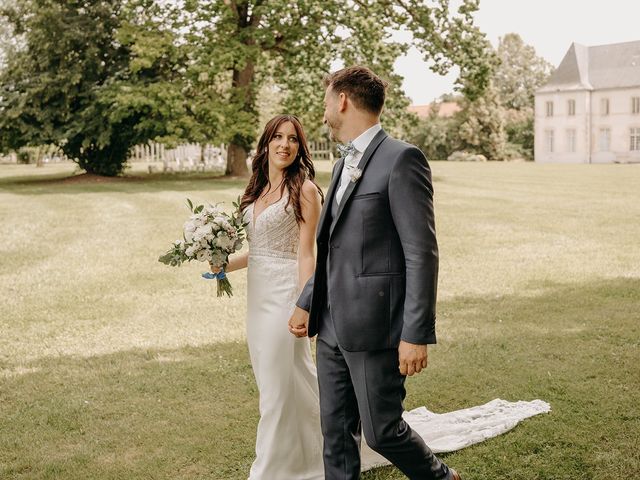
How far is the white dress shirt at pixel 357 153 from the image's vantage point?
3404 mm

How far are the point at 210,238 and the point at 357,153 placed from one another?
1.39 meters

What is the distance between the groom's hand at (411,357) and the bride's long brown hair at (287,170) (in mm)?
1503

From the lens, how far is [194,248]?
4.48m

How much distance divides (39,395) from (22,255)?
7734 mm

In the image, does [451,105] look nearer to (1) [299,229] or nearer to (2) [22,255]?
(2) [22,255]

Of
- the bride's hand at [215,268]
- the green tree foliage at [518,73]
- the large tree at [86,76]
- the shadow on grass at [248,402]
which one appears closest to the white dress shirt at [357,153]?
the bride's hand at [215,268]

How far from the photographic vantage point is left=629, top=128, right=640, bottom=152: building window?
63719 millimetres

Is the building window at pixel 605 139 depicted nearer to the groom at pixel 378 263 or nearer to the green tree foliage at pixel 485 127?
the green tree foliage at pixel 485 127

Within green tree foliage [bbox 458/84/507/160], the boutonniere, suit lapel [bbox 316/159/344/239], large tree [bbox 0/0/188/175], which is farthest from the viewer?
green tree foliage [bbox 458/84/507/160]

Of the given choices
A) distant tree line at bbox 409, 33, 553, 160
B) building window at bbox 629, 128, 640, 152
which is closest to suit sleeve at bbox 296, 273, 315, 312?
distant tree line at bbox 409, 33, 553, 160

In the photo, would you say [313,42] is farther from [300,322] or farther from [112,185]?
[300,322]

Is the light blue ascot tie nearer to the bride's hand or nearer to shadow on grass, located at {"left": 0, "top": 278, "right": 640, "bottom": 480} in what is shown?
the bride's hand

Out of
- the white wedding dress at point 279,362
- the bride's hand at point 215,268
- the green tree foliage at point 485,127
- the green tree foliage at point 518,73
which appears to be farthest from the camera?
the green tree foliage at point 518,73

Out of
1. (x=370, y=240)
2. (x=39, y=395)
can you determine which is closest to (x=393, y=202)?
(x=370, y=240)
